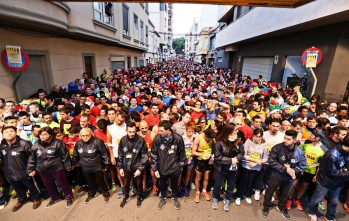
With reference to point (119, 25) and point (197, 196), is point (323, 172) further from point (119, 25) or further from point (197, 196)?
point (119, 25)

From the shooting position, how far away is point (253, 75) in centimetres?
1488

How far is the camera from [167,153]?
321cm

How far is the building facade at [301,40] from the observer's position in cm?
639

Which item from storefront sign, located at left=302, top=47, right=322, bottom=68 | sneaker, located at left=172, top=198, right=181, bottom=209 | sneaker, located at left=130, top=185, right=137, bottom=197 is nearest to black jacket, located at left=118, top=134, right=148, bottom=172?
sneaker, located at left=130, top=185, right=137, bottom=197

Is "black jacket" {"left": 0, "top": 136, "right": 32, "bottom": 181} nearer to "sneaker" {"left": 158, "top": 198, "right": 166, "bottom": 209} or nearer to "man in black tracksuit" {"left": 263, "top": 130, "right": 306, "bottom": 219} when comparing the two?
"sneaker" {"left": 158, "top": 198, "right": 166, "bottom": 209}

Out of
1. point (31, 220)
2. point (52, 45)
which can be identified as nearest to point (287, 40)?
point (52, 45)

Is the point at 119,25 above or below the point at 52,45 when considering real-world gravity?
above

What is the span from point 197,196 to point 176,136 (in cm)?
150

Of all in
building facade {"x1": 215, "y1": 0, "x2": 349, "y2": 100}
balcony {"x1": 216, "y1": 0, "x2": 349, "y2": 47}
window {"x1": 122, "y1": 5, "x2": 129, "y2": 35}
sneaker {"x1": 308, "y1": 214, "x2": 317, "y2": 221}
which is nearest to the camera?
sneaker {"x1": 308, "y1": 214, "x2": 317, "y2": 221}

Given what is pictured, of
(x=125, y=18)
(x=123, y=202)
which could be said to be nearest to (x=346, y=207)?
(x=123, y=202)

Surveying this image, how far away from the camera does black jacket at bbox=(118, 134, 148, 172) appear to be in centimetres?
325

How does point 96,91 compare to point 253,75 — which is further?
point 253,75

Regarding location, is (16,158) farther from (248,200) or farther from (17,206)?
(248,200)

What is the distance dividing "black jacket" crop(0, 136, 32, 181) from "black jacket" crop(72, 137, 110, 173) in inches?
33.6
